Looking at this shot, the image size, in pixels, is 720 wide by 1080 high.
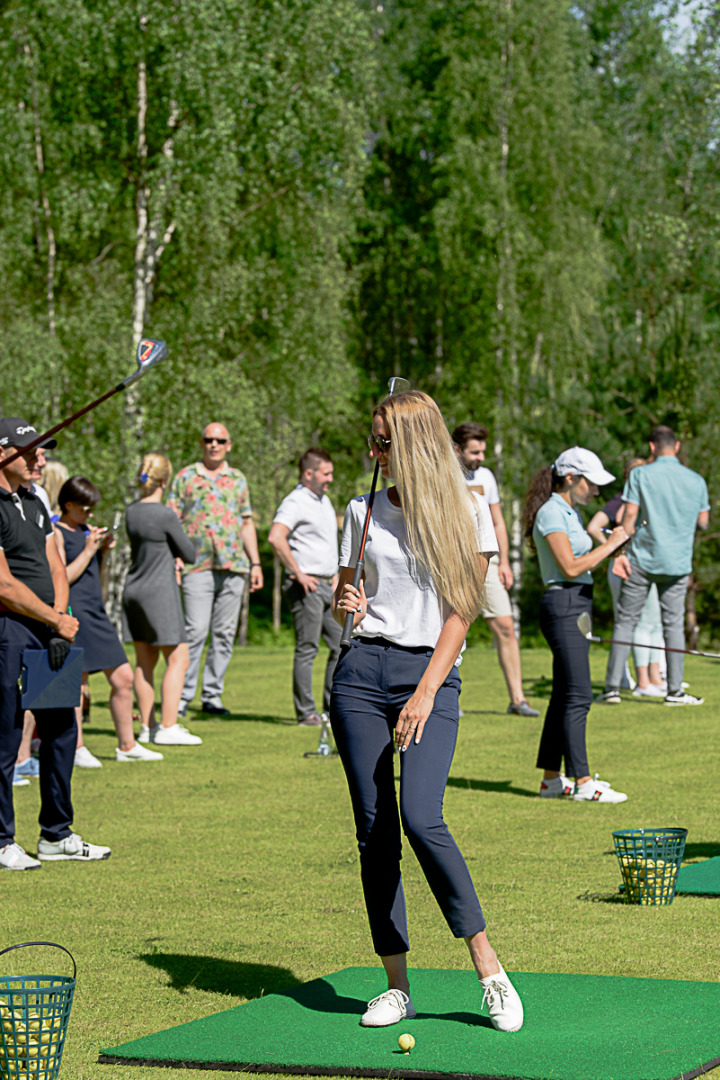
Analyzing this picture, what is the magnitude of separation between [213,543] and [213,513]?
10.4 inches

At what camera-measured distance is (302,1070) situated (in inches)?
158

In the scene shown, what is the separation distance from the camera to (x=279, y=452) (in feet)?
99.0

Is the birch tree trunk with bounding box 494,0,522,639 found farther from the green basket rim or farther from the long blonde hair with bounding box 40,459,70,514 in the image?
the green basket rim

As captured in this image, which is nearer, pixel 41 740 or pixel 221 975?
pixel 221 975

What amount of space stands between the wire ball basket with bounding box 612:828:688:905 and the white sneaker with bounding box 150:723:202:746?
558 cm

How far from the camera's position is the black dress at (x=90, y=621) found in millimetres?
9422

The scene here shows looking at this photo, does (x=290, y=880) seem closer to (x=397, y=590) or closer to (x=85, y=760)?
(x=397, y=590)

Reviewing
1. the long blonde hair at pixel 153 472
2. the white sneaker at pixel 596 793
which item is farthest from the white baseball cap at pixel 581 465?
the long blonde hair at pixel 153 472

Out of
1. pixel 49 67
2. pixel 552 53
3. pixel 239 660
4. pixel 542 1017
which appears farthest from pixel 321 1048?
pixel 552 53

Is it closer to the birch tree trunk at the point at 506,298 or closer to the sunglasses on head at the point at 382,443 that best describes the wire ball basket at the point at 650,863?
the sunglasses on head at the point at 382,443

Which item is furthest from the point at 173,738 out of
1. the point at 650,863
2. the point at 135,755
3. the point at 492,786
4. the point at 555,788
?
the point at 650,863

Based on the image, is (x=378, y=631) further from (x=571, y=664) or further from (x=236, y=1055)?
(x=571, y=664)

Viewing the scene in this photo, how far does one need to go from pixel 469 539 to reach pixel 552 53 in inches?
1207

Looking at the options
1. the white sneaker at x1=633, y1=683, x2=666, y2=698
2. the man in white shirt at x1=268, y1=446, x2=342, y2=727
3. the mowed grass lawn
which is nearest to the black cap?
the mowed grass lawn
